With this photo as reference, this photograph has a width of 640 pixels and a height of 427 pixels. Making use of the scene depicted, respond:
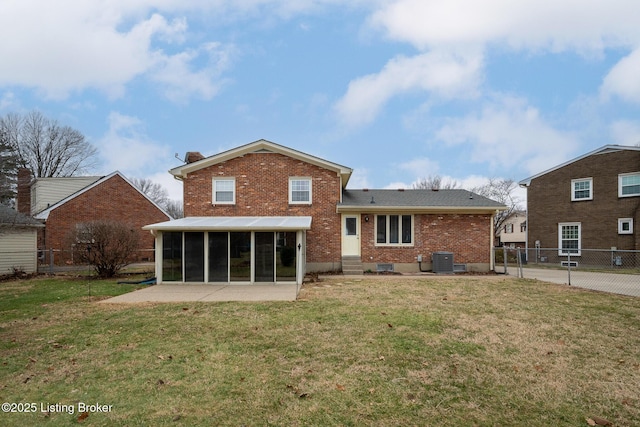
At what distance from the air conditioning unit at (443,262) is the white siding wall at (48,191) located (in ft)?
86.0

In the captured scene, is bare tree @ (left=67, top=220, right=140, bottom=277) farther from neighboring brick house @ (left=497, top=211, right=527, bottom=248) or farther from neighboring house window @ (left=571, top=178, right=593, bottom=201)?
neighboring brick house @ (left=497, top=211, right=527, bottom=248)

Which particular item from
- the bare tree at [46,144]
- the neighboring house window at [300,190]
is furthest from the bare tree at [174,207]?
the neighboring house window at [300,190]

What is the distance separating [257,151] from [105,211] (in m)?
14.9

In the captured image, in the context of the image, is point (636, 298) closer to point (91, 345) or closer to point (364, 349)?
point (364, 349)

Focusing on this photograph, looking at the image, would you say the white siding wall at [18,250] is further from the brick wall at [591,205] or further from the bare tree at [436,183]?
the bare tree at [436,183]

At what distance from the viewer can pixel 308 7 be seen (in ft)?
41.7

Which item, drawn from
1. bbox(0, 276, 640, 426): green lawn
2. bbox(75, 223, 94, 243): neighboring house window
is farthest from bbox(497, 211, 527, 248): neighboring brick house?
bbox(75, 223, 94, 243): neighboring house window

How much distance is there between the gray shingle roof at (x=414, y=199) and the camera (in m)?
16.2

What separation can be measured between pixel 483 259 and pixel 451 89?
336 inches

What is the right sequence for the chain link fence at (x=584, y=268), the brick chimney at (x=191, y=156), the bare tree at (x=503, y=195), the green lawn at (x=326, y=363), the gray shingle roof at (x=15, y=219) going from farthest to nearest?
the bare tree at (x=503, y=195), the brick chimney at (x=191, y=156), the gray shingle roof at (x=15, y=219), the chain link fence at (x=584, y=268), the green lawn at (x=326, y=363)

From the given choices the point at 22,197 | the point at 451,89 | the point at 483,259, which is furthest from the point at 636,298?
the point at 22,197

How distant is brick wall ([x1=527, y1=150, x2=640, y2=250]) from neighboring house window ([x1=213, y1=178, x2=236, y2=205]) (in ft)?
66.7

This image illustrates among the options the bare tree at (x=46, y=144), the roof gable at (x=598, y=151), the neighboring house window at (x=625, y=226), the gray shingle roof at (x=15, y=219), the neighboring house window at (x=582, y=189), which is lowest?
the neighboring house window at (x=625, y=226)

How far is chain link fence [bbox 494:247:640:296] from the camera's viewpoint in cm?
1217
